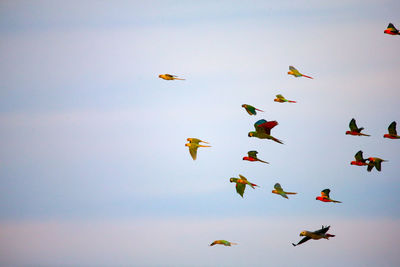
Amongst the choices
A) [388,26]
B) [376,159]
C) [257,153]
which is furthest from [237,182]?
[388,26]

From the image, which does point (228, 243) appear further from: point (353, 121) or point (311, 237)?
point (353, 121)

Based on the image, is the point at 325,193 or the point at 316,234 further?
the point at 325,193

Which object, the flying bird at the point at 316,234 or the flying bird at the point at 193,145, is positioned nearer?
the flying bird at the point at 316,234

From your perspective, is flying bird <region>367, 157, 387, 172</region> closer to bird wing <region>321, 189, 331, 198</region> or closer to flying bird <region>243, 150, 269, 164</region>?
bird wing <region>321, 189, 331, 198</region>

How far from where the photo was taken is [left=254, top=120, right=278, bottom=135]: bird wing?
46031 millimetres

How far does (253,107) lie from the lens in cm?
4884

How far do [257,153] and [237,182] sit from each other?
2.17 metres

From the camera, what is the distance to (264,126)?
1818 inches

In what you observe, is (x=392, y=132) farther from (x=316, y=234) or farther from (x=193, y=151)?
(x=193, y=151)

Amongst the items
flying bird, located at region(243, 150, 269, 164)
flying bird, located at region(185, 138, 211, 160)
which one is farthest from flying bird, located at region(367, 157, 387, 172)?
flying bird, located at region(185, 138, 211, 160)

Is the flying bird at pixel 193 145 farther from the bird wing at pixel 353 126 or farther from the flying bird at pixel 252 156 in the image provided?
the bird wing at pixel 353 126

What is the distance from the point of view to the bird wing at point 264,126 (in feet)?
151

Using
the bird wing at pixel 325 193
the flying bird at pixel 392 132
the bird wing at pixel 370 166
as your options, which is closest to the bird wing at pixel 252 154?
the bird wing at pixel 325 193

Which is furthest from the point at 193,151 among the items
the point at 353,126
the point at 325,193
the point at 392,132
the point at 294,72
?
the point at 392,132
